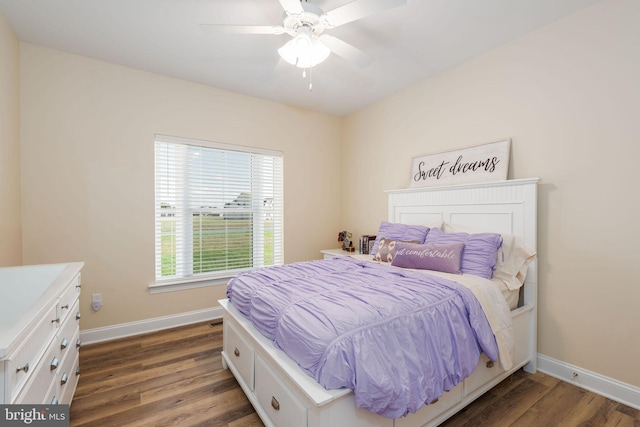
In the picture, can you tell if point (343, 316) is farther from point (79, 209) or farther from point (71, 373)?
point (79, 209)

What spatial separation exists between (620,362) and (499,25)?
8.33 feet

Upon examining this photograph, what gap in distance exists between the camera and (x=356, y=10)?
162 centimetres

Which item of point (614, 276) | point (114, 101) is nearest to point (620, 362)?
point (614, 276)

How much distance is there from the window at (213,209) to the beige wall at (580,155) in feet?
8.11

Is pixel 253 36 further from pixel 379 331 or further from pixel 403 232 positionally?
pixel 379 331

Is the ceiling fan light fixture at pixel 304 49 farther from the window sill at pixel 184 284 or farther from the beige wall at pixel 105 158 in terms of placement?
the window sill at pixel 184 284

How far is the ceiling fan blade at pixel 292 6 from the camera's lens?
161 centimetres

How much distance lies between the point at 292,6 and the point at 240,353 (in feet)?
7.25

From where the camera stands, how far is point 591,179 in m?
1.99

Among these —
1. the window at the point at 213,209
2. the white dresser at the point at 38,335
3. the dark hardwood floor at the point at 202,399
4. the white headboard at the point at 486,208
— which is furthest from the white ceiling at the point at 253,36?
the dark hardwood floor at the point at 202,399

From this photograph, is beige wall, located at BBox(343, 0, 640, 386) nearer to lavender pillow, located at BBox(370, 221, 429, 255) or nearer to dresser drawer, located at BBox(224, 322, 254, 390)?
lavender pillow, located at BBox(370, 221, 429, 255)

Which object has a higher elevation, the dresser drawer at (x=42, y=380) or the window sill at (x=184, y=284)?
the dresser drawer at (x=42, y=380)

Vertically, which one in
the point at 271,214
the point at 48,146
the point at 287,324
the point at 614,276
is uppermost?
the point at 48,146

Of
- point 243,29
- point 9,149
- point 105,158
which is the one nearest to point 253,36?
point 243,29
